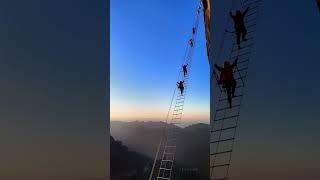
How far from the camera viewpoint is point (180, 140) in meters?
12.9

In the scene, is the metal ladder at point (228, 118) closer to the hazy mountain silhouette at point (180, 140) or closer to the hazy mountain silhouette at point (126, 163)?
the hazy mountain silhouette at point (180, 140)

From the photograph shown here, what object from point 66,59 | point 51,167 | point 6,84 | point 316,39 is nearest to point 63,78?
point 66,59

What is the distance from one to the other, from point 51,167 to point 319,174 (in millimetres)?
6068

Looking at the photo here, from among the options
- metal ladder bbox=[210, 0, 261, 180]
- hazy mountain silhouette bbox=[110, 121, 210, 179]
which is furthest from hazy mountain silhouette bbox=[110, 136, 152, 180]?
metal ladder bbox=[210, 0, 261, 180]

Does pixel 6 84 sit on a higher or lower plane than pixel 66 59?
lower

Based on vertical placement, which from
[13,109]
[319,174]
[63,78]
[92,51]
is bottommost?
[319,174]

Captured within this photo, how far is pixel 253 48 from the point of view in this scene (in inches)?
388

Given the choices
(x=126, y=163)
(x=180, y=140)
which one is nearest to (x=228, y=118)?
(x=180, y=140)

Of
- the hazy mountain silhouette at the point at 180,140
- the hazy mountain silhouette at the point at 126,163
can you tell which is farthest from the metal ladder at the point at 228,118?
the hazy mountain silhouette at the point at 126,163

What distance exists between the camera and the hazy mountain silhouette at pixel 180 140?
11.8 m

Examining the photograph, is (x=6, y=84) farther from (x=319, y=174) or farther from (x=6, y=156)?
(x=319, y=174)

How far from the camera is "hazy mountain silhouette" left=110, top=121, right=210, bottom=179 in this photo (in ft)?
38.7

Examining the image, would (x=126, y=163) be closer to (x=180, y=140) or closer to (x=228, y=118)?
(x=180, y=140)

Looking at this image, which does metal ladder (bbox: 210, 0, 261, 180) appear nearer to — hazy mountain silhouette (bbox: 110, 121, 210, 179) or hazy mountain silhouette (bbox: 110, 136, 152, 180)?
hazy mountain silhouette (bbox: 110, 121, 210, 179)
